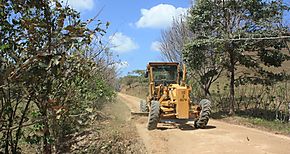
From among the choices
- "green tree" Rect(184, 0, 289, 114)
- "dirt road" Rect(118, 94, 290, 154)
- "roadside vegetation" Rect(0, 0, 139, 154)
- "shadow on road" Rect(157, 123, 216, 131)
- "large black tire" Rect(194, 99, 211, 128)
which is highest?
"green tree" Rect(184, 0, 289, 114)

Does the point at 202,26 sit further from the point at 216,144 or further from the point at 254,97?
the point at 216,144

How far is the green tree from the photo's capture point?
1662 centimetres

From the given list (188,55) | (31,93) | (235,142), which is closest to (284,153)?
(235,142)

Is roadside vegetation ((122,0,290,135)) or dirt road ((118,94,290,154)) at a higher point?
roadside vegetation ((122,0,290,135))

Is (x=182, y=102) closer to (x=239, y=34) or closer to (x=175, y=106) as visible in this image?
(x=175, y=106)

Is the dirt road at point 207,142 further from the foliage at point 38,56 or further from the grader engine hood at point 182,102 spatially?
the foliage at point 38,56

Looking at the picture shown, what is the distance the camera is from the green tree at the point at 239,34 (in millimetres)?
16620

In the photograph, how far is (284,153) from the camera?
922 centimetres

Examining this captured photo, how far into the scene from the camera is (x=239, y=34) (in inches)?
655

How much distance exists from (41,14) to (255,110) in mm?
16439

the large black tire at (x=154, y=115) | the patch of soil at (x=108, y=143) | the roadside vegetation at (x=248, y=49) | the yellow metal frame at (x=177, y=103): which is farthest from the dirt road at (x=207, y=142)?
the roadside vegetation at (x=248, y=49)

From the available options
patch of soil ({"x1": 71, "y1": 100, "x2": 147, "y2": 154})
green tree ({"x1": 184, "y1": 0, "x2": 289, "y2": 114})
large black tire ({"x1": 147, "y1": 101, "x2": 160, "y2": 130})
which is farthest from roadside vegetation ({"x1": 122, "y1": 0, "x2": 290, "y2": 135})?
patch of soil ({"x1": 71, "y1": 100, "x2": 147, "y2": 154})

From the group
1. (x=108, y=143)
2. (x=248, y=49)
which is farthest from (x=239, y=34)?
(x=108, y=143)

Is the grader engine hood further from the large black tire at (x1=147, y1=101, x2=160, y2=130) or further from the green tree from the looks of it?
the green tree
